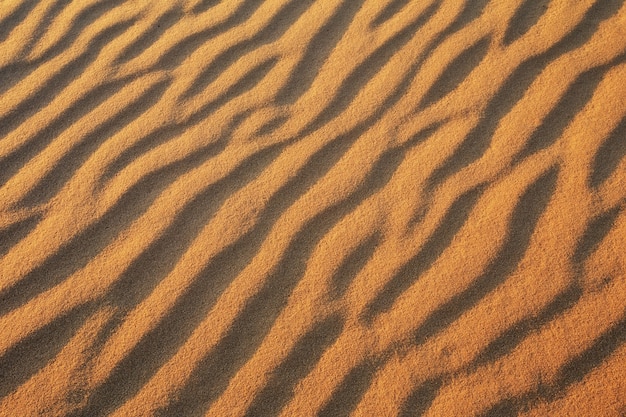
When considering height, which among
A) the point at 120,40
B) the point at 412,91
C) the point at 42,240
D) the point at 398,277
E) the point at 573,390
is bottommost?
the point at 573,390

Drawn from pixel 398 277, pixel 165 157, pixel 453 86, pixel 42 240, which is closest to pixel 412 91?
pixel 453 86

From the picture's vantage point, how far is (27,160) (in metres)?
1.98

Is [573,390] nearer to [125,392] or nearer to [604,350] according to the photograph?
[604,350]

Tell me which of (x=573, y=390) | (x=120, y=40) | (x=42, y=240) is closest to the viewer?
(x=573, y=390)

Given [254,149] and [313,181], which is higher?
[254,149]

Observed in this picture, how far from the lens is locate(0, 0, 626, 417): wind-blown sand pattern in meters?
1.57

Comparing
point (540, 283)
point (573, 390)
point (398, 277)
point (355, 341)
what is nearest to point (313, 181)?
point (398, 277)

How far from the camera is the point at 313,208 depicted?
1850 mm

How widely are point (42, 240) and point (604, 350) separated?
5.31 feet

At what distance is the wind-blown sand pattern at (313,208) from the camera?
1567 millimetres

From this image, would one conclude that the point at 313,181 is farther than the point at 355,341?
Yes

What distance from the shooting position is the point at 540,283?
1671 millimetres

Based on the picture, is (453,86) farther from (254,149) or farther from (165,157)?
(165,157)

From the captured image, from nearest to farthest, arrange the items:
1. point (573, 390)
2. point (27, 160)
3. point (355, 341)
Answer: point (573, 390), point (355, 341), point (27, 160)
